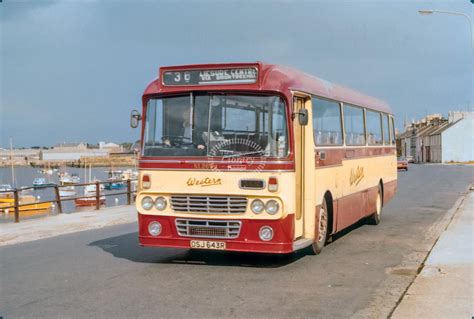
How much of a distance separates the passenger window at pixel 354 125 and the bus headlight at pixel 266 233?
4501 mm

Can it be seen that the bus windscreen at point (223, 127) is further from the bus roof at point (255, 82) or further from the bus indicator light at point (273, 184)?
the bus indicator light at point (273, 184)

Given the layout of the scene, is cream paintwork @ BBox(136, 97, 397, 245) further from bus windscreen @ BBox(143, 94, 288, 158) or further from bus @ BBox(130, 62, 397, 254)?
bus windscreen @ BBox(143, 94, 288, 158)

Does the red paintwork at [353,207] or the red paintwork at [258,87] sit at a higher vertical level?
the red paintwork at [258,87]

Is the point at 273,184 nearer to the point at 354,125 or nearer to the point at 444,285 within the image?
the point at 444,285

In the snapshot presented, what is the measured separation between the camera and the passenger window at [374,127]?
16109 millimetres

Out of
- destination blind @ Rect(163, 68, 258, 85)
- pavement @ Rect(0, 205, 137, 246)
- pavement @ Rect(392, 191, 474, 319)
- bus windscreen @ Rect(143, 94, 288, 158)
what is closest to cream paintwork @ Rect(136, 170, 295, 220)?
bus windscreen @ Rect(143, 94, 288, 158)

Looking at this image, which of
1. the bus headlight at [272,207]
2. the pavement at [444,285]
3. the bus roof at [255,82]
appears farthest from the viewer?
the bus roof at [255,82]

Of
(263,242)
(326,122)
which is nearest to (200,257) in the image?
(263,242)

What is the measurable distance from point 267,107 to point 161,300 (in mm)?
3571

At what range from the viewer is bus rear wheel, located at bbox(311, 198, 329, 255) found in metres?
11.4

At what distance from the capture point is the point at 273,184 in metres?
9.85

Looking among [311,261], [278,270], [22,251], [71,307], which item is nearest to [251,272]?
[278,270]

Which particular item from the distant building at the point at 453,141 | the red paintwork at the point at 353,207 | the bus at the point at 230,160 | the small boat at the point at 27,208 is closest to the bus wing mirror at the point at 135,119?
the bus at the point at 230,160

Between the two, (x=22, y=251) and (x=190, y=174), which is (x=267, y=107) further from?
(x=22, y=251)
